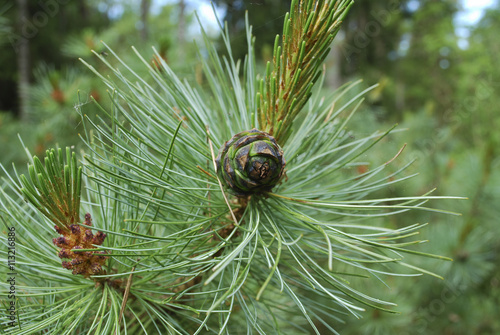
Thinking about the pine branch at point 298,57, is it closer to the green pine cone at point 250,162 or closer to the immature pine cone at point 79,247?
the green pine cone at point 250,162

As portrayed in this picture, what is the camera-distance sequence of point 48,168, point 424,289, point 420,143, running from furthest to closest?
point 420,143, point 424,289, point 48,168

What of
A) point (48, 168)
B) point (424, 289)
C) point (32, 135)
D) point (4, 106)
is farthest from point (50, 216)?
point (4, 106)

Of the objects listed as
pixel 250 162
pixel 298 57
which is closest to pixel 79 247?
pixel 250 162

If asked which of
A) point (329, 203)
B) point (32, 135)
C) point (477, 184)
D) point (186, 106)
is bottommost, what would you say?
point (477, 184)

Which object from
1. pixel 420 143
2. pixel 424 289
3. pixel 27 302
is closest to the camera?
pixel 27 302

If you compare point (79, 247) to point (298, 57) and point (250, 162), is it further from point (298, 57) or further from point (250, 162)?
point (298, 57)

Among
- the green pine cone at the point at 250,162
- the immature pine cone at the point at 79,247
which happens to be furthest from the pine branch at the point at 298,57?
the immature pine cone at the point at 79,247

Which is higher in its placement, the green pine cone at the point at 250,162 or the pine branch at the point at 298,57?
the pine branch at the point at 298,57

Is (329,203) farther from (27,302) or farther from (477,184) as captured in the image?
(477,184)
